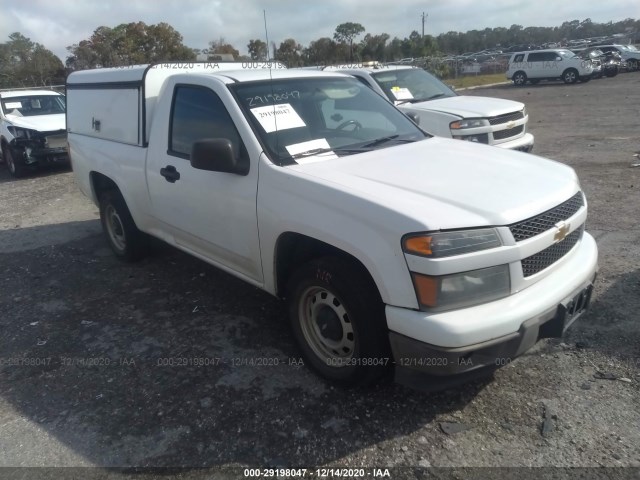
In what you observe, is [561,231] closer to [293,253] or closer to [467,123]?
[293,253]

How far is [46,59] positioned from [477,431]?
4629 cm

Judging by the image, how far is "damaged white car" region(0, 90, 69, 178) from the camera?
35.1ft

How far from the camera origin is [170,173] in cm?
417

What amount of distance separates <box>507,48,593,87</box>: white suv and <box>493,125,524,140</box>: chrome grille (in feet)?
78.9

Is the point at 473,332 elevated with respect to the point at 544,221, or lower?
lower

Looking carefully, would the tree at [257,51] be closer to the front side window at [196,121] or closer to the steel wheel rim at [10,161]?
the front side window at [196,121]

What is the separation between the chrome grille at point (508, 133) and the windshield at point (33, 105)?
9.80 m

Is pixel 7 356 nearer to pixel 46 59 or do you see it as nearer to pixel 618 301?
pixel 618 301

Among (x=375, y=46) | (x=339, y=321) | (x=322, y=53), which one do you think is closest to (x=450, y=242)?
(x=339, y=321)

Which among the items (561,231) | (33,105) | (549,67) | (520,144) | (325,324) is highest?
(549,67)

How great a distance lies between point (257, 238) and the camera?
3.41 metres

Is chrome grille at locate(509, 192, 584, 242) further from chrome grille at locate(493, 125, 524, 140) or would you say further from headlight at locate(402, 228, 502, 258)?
chrome grille at locate(493, 125, 524, 140)

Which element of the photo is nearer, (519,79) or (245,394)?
(245,394)

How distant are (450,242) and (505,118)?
20.2ft
